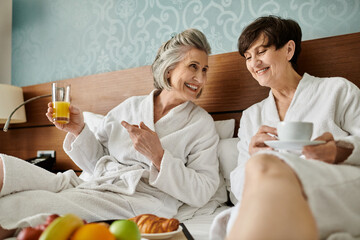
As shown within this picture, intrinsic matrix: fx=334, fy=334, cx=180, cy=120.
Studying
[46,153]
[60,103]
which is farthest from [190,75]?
[46,153]

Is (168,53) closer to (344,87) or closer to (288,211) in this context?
(344,87)

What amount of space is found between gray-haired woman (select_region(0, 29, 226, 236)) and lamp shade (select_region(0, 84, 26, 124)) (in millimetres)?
975

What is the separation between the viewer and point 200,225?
1.42 metres

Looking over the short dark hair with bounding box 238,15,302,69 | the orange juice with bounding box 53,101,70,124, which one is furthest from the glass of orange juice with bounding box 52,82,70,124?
the short dark hair with bounding box 238,15,302,69

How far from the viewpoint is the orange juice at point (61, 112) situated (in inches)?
68.4

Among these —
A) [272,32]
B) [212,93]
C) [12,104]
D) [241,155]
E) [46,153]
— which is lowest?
[46,153]

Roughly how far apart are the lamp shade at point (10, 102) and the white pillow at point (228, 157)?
5.68 feet

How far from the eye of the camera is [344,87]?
→ 1404mm

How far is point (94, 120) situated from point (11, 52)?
151 centimetres

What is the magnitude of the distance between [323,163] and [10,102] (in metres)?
2.41

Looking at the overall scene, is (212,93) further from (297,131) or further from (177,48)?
(297,131)

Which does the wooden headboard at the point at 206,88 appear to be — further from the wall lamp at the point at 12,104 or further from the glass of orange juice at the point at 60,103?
the glass of orange juice at the point at 60,103

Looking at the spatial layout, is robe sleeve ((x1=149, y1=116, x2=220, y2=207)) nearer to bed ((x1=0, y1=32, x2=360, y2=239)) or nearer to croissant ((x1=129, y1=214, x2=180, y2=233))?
bed ((x1=0, y1=32, x2=360, y2=239))

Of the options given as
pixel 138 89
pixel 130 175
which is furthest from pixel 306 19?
pixel 130 175
